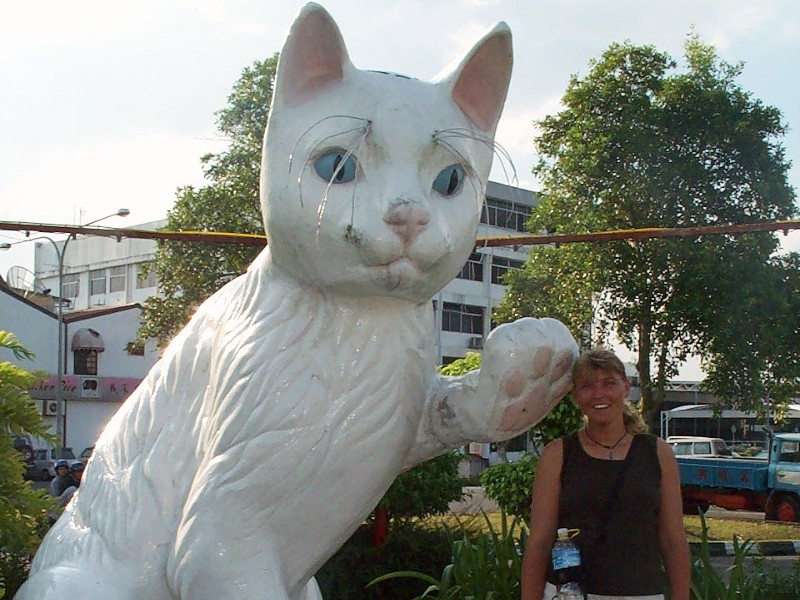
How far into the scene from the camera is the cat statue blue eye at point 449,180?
203 cm

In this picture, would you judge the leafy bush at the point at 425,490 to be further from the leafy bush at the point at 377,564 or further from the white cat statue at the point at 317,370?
the white cat statue at the point at 317,370

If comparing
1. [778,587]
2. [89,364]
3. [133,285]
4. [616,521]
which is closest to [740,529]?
[778,587]

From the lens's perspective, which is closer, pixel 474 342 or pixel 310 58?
pixel 310 58

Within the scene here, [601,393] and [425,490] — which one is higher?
[601,393]

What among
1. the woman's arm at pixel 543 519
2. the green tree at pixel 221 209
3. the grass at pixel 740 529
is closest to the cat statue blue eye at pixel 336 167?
the woman's arm at pixel 543 519

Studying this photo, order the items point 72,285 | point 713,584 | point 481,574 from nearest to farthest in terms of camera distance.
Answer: point 713,584
point 481,574
point 72,285

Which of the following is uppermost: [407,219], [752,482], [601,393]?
[407,219]

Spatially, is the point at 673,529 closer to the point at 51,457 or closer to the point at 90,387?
the point at 51,457

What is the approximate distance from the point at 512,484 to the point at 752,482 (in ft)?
29.8

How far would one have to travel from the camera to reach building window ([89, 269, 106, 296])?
38.8m

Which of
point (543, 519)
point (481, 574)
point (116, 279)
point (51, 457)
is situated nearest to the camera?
point (543, 519)

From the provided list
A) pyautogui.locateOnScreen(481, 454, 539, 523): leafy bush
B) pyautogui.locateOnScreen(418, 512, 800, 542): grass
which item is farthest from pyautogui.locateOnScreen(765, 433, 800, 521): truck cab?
pyautogui.locateOnScreen(481, 454, 539, 523): leafy bush

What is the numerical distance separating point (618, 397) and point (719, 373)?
12071mm

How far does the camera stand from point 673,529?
268 cm
